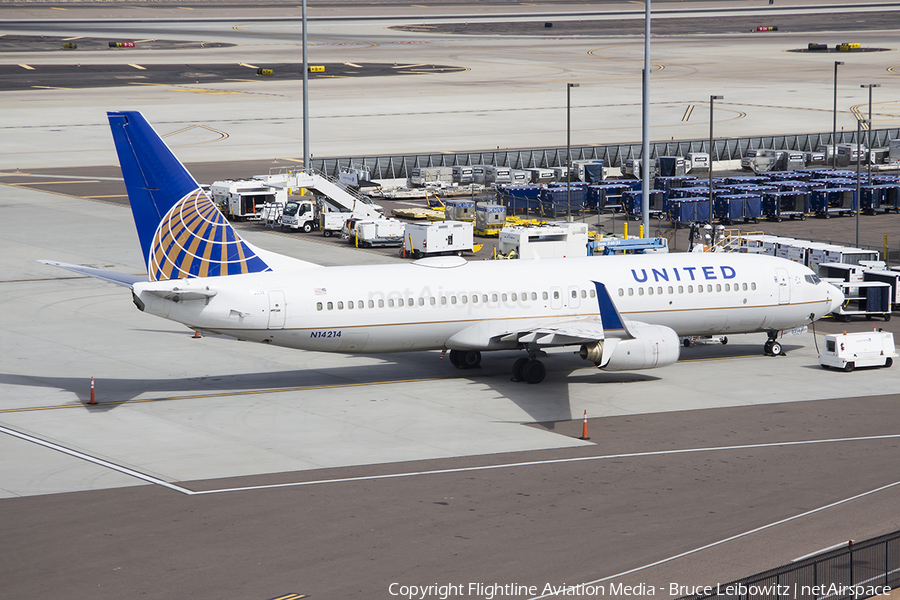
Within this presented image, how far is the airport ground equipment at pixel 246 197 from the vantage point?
8369cm

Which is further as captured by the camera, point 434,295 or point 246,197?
point 246,197

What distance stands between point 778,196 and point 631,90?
7647cm

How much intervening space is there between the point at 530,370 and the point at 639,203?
4500 cm

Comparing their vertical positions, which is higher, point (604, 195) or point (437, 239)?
point (604, 195)

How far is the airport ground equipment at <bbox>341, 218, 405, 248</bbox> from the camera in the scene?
242 feet

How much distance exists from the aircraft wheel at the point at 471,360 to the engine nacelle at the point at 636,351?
5591mm

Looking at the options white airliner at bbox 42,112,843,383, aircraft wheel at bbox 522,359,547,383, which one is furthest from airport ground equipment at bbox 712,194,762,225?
aircraft wheel at bbox 522,359,547,383

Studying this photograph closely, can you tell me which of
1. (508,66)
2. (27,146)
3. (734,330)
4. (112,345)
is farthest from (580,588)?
(508,66)

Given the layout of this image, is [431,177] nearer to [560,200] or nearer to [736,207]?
[560,200]

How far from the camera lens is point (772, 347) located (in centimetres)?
4675

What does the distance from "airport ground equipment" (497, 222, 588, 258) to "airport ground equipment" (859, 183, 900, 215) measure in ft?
99.2

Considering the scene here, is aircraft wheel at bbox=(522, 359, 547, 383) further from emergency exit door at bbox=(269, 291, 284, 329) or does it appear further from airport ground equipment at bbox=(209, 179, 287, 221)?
airport ground equipment at bbox=(209, 179, 287, 221)

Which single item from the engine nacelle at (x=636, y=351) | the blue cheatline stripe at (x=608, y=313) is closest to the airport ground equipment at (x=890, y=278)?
the engine nacelle at (x=636, y=351)

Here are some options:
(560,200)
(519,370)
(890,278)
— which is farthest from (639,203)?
(519,370)
